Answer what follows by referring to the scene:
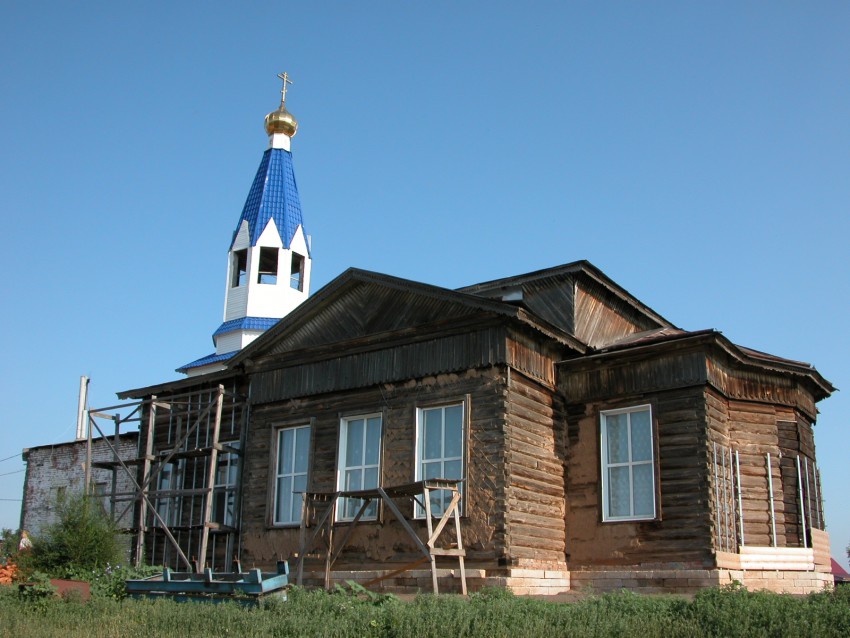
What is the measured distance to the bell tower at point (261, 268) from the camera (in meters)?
35.1

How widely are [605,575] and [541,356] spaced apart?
4484 mm

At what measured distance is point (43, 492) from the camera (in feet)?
103

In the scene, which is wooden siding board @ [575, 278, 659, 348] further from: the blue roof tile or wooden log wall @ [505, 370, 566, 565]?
the blue roof tile

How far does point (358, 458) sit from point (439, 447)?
2.05 metres

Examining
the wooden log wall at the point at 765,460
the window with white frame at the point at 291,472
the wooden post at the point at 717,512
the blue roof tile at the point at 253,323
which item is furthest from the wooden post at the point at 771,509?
the blue roof tile at the point at 253,323

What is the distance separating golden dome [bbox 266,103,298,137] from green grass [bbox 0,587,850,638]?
26489mm

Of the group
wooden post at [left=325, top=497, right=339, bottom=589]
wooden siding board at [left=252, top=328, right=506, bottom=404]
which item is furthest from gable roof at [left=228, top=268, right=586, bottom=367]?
wooden post at [left=325, top=497, right=339, bottom=589]

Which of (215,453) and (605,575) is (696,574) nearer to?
(605,575)

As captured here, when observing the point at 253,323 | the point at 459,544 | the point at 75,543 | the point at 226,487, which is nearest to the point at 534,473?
the point at 459,544

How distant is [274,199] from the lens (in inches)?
1459

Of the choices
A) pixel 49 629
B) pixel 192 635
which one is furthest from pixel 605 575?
pixel 49 629

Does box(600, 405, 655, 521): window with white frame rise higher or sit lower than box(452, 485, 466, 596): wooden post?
higher

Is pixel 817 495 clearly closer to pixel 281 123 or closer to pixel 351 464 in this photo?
pixel 351 464

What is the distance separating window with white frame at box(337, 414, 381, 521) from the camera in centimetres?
1977
